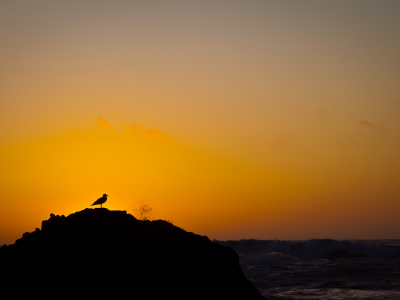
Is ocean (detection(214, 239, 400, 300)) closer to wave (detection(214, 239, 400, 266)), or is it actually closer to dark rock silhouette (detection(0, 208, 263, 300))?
wave (detection(214, 239, 400, 266))

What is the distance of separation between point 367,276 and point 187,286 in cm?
2780

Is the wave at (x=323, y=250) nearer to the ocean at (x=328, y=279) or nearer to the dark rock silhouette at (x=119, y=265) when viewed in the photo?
the ocean at (x=328, y=279)

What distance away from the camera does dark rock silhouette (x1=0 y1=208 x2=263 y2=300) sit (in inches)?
575

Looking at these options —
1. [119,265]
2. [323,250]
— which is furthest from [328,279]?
[323,250]

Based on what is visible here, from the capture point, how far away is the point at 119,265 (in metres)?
15.3

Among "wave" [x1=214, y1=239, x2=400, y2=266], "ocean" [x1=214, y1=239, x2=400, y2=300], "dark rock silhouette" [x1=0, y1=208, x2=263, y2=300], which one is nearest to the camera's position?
"dark rock silhouette" [x1=0, y1=208, x2=263, y2=300]

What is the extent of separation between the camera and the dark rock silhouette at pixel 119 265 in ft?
47.9

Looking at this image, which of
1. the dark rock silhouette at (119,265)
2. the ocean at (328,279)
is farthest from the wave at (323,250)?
the dark rock silhouette at (119,265)

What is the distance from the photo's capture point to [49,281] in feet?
48.0

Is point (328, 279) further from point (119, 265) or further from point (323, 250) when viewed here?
point (323, 250)

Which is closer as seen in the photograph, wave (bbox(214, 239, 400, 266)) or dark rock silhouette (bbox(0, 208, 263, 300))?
dark rock silhouette (bbox(0, 208, 263, 300))

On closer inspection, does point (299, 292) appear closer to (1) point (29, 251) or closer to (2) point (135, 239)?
(2) point (135, 239)

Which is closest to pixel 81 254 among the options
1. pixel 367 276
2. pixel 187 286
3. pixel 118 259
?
pixel 118 259

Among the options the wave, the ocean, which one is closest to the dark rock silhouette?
the ocean
